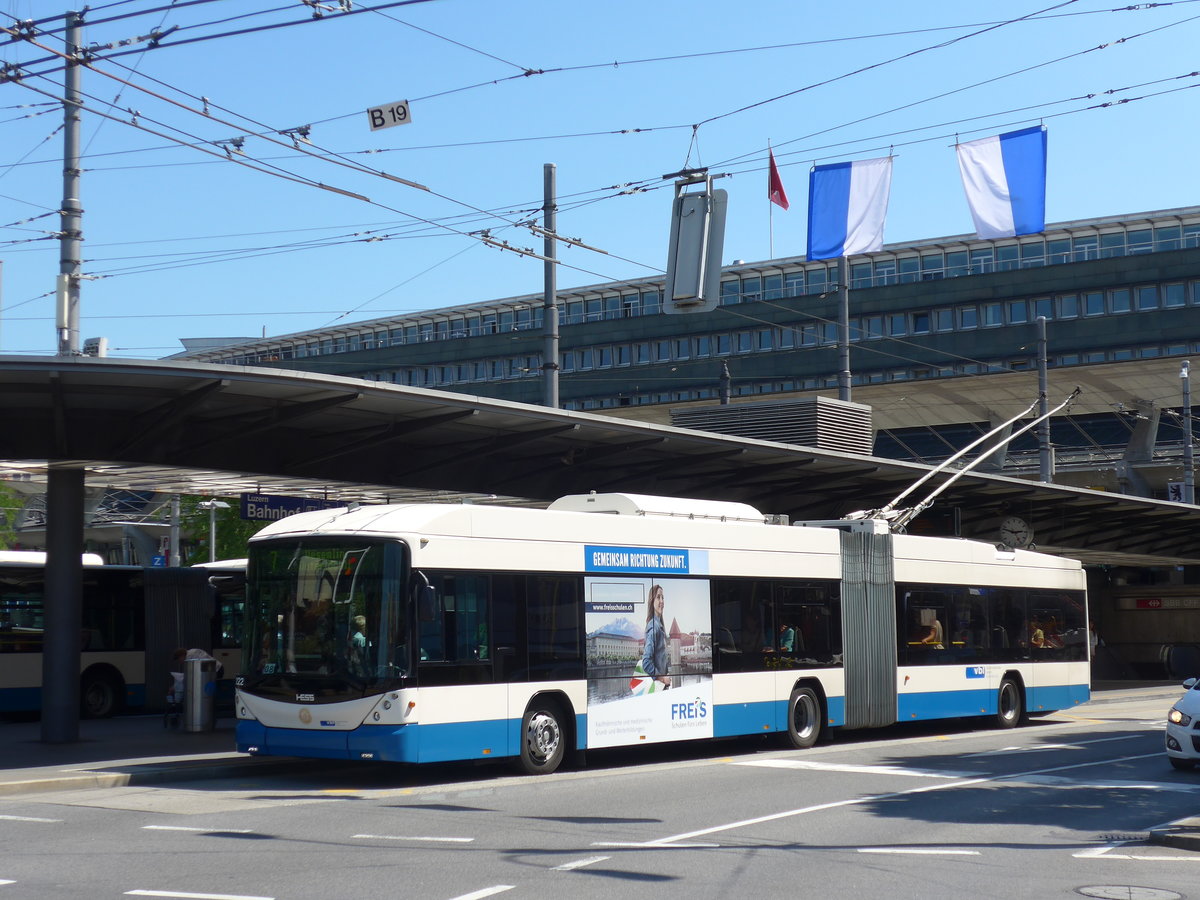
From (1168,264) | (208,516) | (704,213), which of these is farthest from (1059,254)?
(704,213)

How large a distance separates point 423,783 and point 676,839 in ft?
15.8

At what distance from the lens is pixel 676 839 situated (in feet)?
35.6

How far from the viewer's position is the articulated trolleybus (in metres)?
14.2

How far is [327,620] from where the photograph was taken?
47.3 ft

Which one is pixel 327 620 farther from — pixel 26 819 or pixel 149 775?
pixel 26 819

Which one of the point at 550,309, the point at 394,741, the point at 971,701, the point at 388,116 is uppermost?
the point at 388,116

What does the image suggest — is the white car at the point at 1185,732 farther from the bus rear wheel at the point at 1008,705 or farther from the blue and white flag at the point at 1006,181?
the blue and white flag at the point at 1006,181

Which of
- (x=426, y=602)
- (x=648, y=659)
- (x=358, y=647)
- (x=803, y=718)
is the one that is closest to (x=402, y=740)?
(x=358, y=647)

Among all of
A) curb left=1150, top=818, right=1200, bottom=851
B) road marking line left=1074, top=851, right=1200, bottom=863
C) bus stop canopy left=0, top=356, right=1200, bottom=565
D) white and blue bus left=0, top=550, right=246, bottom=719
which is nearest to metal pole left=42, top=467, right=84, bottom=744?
bus stop canopy left=0, top=356, right=1200, bottom=565

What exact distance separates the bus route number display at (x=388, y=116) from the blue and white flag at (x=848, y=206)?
10551 mm

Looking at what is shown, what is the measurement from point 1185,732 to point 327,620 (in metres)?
9.59

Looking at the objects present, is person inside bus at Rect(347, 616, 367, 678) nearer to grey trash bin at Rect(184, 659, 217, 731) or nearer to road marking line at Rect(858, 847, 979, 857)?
road marking line at Rect(858, 847, 979, 857)

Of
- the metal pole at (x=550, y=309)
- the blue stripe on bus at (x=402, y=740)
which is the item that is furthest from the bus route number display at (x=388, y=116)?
the blue stripe on bus at (x=402, y=740)

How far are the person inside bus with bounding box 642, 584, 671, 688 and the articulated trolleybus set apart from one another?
0.08ft
